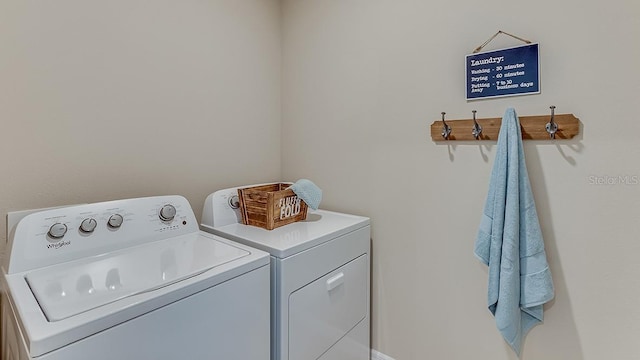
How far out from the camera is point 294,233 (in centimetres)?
134

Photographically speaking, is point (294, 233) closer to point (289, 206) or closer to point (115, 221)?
point (289, 206)

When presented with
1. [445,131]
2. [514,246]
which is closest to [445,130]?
[445,131]

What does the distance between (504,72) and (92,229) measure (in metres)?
1.65

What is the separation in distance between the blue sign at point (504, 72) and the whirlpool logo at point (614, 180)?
0.37m

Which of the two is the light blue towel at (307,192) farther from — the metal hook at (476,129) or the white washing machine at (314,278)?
the metal hook at (476,129)

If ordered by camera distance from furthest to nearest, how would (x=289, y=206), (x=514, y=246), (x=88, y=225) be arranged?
(x=289, y=206) < (x=514, y=246) < (x=88, y=225)

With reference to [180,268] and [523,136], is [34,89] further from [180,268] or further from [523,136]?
[523,136]

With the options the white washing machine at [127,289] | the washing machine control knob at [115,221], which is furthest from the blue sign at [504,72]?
the washing machine control knob at [115,221]

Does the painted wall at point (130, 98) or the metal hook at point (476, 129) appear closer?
the painted wall at point (130, 98)

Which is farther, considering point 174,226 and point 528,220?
point 174,226

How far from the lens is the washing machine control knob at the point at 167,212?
1.26 metres

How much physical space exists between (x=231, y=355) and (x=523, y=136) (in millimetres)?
1303

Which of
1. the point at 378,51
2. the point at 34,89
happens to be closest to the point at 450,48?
the point at 378,51

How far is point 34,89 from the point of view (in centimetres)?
113
